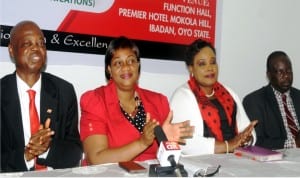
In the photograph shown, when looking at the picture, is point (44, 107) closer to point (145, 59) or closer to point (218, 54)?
point (145, 59)

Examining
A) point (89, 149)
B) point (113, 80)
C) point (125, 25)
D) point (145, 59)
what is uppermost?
point (125, 25)

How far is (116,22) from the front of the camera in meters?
2.78

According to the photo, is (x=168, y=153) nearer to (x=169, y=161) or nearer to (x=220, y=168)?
(x=169, y=161)

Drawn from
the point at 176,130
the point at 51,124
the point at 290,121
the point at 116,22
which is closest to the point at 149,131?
the point at 176,130

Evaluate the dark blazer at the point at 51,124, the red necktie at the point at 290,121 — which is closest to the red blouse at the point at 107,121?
the dark blazer at the point at 51,124

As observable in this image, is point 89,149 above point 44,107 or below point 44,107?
below

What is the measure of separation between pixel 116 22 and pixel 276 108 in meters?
1.44

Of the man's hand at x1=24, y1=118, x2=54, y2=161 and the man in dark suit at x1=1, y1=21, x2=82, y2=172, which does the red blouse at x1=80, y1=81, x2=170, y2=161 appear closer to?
the man in dark suit at x1=1, y1=21, x2=82, y2=172

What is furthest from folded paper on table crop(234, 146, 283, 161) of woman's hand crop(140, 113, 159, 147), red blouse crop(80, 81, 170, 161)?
red blouse crop(80, 81, 170, 161)

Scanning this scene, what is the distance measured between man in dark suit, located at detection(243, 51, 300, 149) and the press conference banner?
0.60 m

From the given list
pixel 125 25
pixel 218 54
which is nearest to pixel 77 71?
pixel 125 25

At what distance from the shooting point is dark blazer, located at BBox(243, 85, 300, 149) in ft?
9.58

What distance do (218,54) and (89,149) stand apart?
67.4 inches

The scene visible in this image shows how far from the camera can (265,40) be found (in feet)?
11.7
